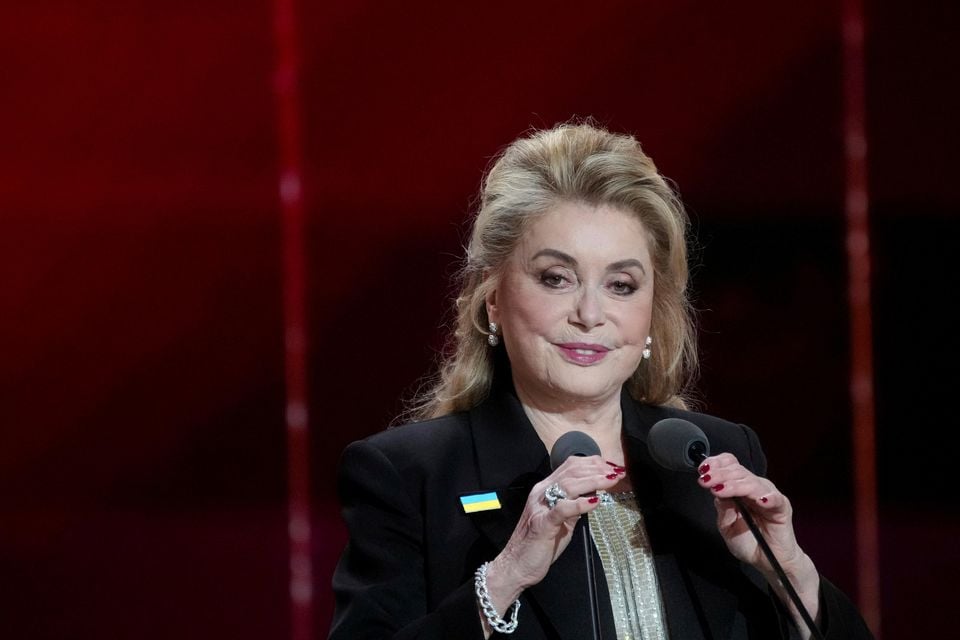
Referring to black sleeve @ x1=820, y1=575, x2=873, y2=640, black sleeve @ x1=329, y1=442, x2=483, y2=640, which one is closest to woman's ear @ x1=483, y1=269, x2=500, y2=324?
black sleeve @ x1=329, y1=442, x2=483, y2=640

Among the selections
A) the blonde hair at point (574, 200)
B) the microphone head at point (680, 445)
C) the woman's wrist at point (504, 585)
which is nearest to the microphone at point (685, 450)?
the microphone head at point (680, 445)

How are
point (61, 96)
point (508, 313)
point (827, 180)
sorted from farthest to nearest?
point (827, 180)
point (61, 96)
point (508, 313)

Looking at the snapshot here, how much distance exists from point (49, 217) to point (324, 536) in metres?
0.97

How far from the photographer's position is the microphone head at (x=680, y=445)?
182 centimetres

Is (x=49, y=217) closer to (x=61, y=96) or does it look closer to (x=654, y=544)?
(x=61, y=96)

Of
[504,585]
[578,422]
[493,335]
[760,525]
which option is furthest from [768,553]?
[493,335]

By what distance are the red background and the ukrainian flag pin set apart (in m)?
1.39

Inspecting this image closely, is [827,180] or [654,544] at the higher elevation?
[827,180]

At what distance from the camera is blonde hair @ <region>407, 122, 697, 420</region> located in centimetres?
210

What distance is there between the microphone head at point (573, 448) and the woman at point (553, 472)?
0.18ft

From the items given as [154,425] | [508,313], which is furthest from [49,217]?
[508,313]

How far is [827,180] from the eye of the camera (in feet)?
11.5

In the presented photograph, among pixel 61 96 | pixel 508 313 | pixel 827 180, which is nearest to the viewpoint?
pixel 508 313

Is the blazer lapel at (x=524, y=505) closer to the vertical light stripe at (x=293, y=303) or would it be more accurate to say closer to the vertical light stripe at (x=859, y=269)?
the vertical light stripe at (x=293, y=303)
